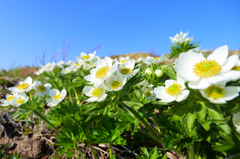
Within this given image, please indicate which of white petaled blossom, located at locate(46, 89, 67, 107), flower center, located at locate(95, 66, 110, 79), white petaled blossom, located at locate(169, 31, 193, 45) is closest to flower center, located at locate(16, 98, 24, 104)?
white petaled blossom, located at locate(46, 89, 67, 107)

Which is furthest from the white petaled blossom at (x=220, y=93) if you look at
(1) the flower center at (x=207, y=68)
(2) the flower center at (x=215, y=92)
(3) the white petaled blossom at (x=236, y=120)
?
(3) the white petaled blossom at (x=236, y=120)

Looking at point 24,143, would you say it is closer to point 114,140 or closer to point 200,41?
point 114,140

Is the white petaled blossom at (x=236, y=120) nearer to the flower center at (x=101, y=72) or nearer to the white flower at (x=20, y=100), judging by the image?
the flower center at (x=101, y=72)

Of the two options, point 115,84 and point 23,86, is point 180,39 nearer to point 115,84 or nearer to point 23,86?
point 115,84

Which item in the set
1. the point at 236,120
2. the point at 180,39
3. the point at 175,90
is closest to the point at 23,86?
the point at 175,90

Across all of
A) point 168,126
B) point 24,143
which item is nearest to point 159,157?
point 168,126

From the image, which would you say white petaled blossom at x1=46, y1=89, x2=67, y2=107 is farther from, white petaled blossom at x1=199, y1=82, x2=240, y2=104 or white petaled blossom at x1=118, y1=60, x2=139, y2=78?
white petaled blossom at x1=199, y1=82, x2=240, y2=104
